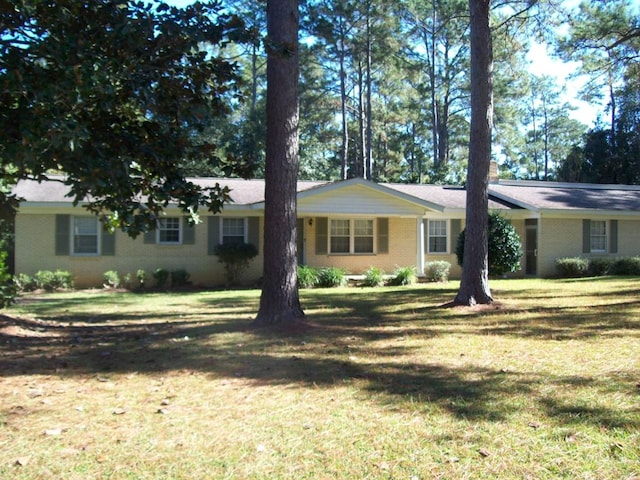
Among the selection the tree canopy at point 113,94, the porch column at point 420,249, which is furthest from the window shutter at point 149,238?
the tree canopy at point 113,94

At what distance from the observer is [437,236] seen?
22188 millimetres

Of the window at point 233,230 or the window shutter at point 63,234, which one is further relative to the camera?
the window at point 233,230

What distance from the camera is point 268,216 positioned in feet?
31.0

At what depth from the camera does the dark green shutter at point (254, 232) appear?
773 inches

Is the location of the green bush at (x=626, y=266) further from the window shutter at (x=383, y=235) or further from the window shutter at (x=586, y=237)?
the window shutter at (x=383, y=235)

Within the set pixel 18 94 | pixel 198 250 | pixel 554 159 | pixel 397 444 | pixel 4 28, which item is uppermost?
pixel 554 159

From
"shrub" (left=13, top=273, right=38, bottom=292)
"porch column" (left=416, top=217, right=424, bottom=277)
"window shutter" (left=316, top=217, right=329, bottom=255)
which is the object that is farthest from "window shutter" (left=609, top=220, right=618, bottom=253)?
"shrub" (left=13, top=273, right=38, bottom=292)

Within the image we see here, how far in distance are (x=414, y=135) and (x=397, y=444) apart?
43.1 meters

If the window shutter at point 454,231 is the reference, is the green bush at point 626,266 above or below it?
below

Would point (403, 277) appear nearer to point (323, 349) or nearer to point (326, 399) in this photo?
point (323, 349)

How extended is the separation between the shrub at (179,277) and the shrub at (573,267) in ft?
43.7

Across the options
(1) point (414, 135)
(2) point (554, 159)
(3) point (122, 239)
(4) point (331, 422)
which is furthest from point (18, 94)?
(2) point (554, 159)

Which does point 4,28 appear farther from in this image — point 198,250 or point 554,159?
point 554,159

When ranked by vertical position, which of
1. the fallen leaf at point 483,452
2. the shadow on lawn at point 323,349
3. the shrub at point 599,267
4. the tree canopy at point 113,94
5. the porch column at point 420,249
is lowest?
the fallen leaf at point 483,452
